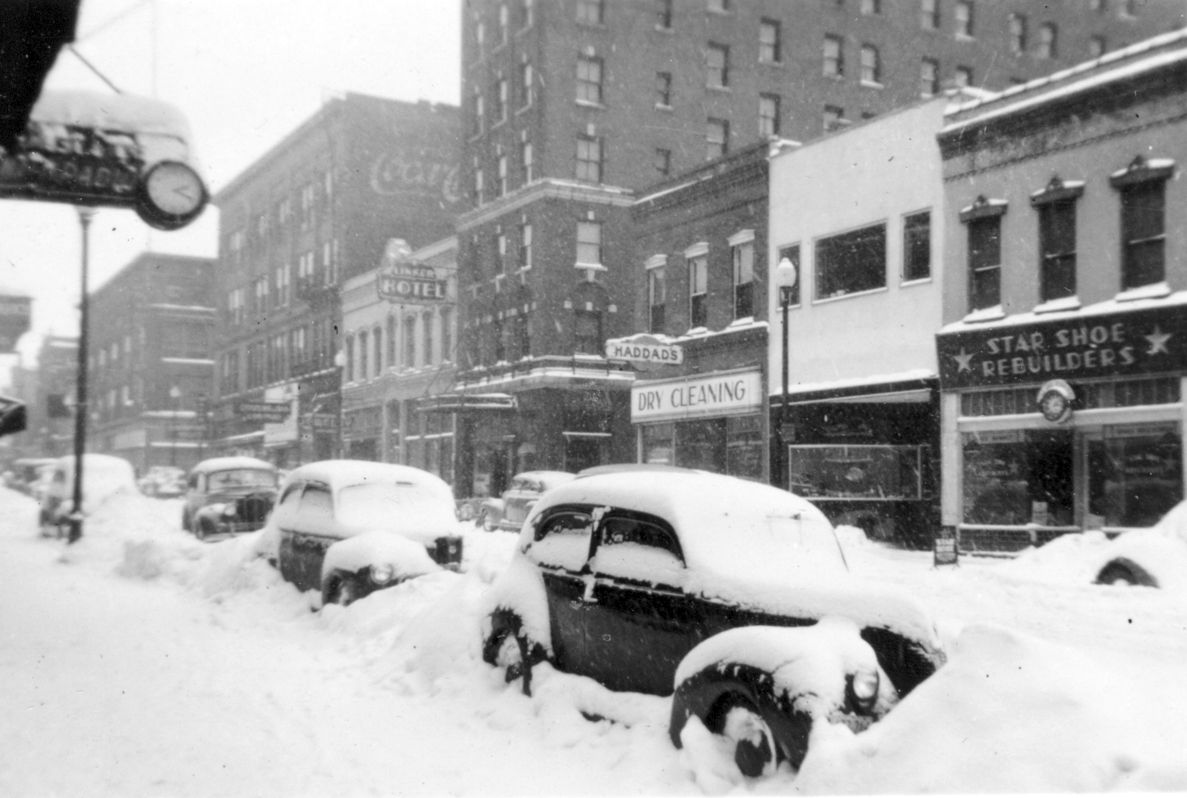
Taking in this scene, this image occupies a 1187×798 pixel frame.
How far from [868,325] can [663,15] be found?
20685mm

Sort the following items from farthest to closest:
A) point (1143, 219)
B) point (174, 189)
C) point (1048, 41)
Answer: point (1048, 41) → point (1143, 219) → point (174, 189)

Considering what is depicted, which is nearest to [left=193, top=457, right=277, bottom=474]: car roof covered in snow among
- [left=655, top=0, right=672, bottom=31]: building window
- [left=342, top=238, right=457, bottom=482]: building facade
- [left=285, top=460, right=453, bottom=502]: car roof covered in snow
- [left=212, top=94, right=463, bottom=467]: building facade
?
[left=212, top=94, right=463, bottom=467]: building facade

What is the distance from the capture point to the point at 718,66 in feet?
139

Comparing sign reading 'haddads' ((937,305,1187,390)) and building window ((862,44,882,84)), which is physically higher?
building window ((862,44,882,84))

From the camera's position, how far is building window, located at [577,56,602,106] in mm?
40438

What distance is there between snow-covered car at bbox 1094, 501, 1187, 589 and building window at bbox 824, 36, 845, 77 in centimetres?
3479

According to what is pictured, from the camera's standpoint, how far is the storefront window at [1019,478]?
68.0ft

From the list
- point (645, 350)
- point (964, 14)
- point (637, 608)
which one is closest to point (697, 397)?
point (645, 350)

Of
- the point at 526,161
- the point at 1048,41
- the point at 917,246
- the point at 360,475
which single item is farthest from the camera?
the point at 1048,41

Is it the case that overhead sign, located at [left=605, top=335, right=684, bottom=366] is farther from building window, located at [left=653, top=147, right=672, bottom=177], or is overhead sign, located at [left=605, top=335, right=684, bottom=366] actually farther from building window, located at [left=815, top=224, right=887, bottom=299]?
building window, located at [left=653, top=147, right=672, bottom=177]

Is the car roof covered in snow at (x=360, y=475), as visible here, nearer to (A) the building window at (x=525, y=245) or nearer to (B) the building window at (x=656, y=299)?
(B) the building window at (x=656, y=299)

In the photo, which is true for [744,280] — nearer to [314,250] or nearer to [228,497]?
[228,497]

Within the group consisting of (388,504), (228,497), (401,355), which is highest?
(401,355)

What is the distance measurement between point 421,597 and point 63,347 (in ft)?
84.8
